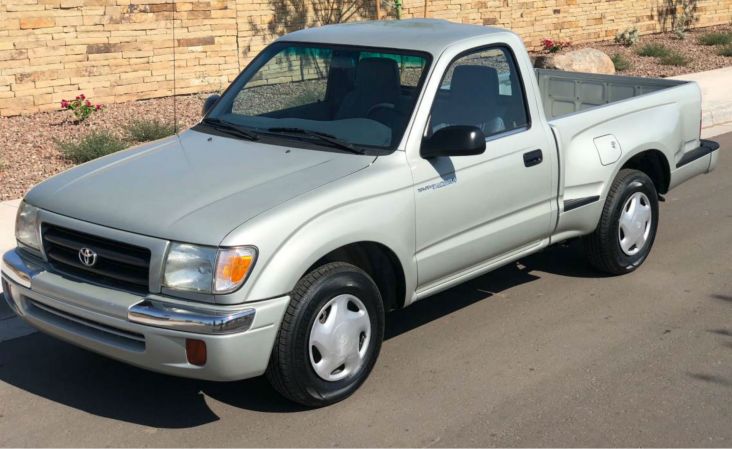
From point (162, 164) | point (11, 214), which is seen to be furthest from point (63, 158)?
point (162, 164)

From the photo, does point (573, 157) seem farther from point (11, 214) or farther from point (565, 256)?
point (11, 214)

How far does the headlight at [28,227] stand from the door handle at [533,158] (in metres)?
2.84

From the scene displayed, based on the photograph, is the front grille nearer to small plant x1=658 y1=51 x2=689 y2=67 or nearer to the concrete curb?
the concrete curb

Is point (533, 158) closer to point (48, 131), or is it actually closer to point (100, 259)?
point (100, 259)

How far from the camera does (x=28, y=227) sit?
5.45m

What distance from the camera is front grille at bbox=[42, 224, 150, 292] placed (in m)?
4.89

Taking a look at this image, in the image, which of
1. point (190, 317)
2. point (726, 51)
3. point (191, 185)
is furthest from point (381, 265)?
point (726, 51)

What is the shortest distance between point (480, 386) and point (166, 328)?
69.4 inches

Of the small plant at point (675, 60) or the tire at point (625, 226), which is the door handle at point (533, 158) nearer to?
the tire at point (625, 226)

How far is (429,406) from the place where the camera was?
5.28m

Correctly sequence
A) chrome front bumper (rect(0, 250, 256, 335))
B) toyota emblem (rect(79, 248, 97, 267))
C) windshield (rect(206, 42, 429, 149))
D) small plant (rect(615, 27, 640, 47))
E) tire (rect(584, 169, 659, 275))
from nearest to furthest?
1. chrome front bumper (rect(0, 250, 256, 335))
2. toyota emblem (rect(79, 248, 97, 267))
3. windshield (rect(206, 42, 429, 149))
4. tire (rect(584, 169, 659, 275))
5. small plant (rect(615, 27, 640, 47))

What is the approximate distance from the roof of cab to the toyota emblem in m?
2.17

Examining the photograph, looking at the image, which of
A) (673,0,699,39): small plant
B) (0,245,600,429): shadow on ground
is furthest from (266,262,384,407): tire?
(673,0,699,39): small plant

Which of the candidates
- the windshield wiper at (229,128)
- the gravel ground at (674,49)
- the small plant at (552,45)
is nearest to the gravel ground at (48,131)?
the windshield wiper at (229,128)
